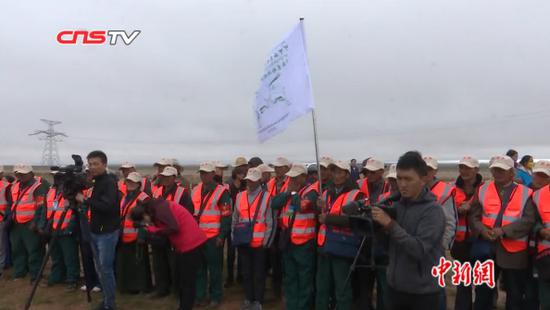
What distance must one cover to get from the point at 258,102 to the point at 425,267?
10.4 ft

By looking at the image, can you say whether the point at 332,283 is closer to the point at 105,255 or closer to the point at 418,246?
the point at 418,246

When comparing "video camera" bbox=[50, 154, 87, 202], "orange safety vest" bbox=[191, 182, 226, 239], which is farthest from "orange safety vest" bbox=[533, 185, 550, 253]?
"video camera" bbox=[50, 154, 87, 202]

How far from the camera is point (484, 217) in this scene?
5.10 meters

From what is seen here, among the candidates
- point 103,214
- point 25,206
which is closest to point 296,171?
point 103,214

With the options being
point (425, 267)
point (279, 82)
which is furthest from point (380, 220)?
point (279, 82)

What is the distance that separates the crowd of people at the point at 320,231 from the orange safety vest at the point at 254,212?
0.02 metres

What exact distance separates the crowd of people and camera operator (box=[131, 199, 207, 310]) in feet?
0.05

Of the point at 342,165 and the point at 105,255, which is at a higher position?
the point at 342,165

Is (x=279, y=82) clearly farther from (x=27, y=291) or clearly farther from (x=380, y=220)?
(x=27, y=291)

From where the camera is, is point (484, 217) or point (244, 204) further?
point (244, 204)

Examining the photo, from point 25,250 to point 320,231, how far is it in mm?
→ 6491

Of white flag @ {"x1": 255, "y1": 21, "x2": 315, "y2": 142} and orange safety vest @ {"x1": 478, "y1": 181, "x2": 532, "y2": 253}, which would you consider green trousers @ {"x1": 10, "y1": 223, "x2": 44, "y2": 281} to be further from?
orange safety vest @ {"x1": 478, "y1": 181, "x2": 532, "y2": 253}

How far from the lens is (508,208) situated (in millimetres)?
4926

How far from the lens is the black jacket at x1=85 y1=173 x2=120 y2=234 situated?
5848 millimetres
